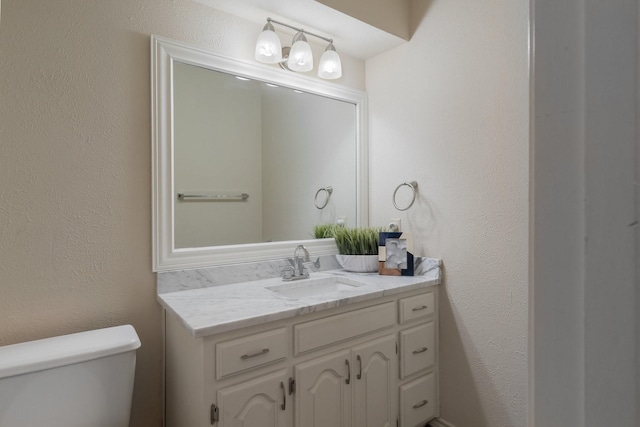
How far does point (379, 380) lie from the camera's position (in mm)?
1564

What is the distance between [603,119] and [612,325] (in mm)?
152

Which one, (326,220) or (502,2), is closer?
(502,2)

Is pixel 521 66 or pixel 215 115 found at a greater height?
pixel 521 66

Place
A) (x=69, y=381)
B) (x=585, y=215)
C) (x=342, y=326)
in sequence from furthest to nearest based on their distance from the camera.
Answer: (x=342, y=326)
(x=69, y=381)
(x=585, y=215)

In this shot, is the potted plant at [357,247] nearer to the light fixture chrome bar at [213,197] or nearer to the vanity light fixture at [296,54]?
the light fixture chrome bar at [213,197]

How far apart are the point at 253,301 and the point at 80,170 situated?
82cm

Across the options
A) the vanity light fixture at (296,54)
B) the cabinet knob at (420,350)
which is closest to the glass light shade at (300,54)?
the vanity light fixture at (296,54)

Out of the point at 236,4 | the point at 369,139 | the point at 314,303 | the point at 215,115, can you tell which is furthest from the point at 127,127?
the point at 369,139

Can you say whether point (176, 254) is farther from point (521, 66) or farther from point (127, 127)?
point (521, 66)

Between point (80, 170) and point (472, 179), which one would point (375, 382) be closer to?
point (472, 179)

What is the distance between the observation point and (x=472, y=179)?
5.59 ft

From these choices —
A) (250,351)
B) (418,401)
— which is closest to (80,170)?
(250,351)

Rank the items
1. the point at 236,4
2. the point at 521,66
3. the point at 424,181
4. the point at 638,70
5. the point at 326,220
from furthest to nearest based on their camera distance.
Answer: the point at 326,220 < the point at 424,181 < the point at 236,4 < the point at 521,66 < the point at 638,70

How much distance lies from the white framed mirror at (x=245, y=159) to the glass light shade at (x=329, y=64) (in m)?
0.08
